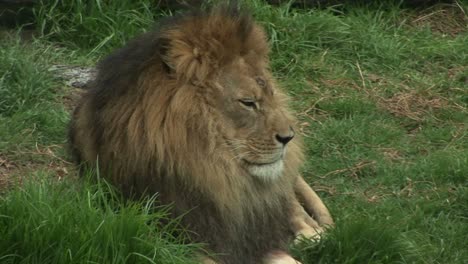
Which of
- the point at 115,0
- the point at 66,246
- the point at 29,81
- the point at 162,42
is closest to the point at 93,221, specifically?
the point at 66,246

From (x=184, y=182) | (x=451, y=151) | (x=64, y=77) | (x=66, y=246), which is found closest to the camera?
(x=66, y=246)

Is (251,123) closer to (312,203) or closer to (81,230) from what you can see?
(81,230)

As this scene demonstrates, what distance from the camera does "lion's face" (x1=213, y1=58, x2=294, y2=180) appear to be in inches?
198

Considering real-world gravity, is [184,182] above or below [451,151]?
above

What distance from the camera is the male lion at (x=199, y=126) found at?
4992 millimetres

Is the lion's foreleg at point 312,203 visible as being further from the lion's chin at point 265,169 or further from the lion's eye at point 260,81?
the lion's eye at point 260,81

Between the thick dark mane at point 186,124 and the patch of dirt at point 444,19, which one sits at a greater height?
the thick dark mane at point 186,124

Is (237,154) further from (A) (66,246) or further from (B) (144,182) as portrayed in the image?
(A) (66,246)

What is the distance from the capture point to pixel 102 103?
16.8ft

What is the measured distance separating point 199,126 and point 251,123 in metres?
0.22

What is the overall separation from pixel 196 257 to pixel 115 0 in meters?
3.50

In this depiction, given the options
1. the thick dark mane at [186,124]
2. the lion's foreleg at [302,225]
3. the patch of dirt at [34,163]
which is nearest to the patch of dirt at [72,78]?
the patch of dirt at [34,163]

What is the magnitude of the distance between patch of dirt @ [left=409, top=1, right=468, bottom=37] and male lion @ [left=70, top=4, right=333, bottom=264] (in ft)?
13.0

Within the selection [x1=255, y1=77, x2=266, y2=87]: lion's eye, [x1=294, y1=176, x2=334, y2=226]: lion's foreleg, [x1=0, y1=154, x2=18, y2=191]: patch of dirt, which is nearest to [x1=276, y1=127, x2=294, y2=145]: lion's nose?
[x1=255, y1=77, x2=266, y2=87]: lion's eye
